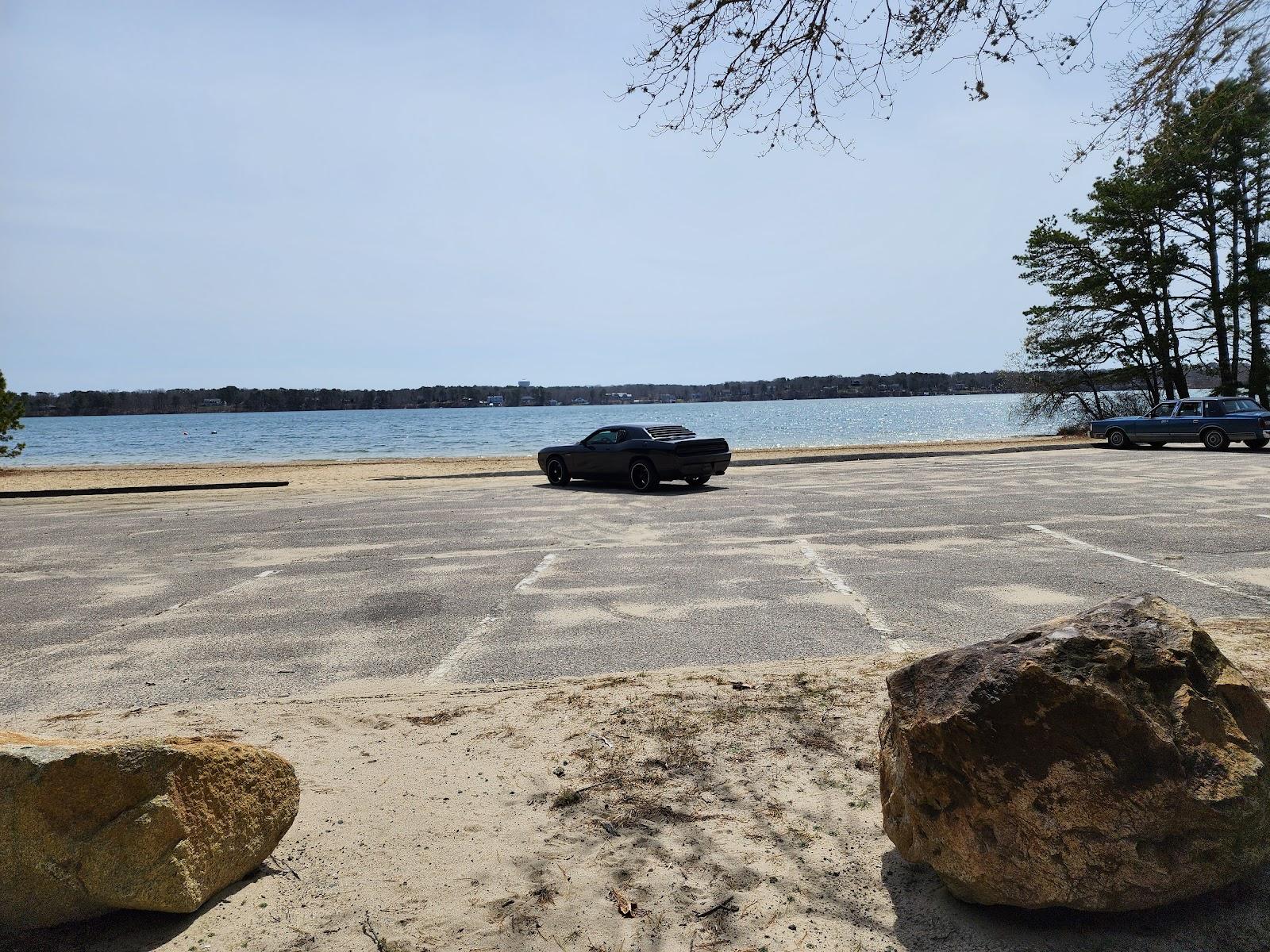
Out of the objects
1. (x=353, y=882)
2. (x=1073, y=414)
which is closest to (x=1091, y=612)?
(x=353, y=882)

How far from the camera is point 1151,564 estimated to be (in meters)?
8.55

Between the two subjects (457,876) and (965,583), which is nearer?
(457,876)

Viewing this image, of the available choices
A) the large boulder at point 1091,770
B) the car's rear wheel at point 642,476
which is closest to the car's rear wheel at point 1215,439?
the car's rear wheel at point 642,476

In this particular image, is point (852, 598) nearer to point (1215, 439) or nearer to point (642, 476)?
point (642, 476)

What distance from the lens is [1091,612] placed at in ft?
10.7

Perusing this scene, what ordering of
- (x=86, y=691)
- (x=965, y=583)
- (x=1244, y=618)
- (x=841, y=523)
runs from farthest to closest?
(x=841, y=523)
(x=965, y=583)
(x=1244, y=618)
(x=86, y=691)

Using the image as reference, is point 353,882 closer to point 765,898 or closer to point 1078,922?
point 765,898

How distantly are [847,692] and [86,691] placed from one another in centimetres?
496

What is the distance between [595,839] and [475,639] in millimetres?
3404

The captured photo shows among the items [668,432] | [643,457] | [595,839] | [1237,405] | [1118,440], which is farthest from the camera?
[1118,440]

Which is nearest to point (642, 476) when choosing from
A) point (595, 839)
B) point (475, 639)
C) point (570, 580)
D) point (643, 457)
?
point (643, 457)

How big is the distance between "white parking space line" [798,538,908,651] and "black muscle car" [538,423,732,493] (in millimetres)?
7211

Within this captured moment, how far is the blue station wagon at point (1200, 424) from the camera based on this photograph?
23375 mm

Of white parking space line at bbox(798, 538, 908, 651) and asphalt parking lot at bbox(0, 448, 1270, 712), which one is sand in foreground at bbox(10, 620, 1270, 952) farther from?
white parking space line at bbox(798, 538, 908, 651)
